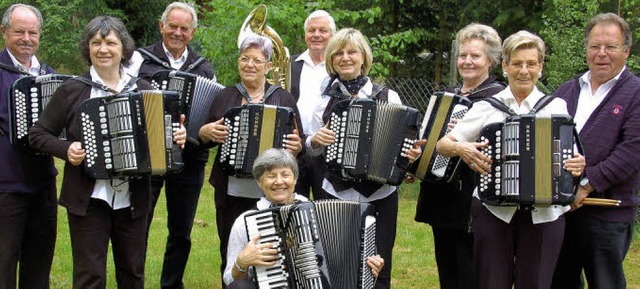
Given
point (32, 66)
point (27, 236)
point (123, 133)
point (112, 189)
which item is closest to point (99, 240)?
point (112, 189)

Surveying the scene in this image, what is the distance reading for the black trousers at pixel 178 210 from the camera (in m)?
6.10

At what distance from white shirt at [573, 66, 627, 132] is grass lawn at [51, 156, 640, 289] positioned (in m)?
2.51

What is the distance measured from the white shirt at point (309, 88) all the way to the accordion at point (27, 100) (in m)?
1.70

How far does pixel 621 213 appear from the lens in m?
4.76

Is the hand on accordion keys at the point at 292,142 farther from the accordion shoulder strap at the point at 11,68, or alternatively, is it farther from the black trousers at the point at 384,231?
the accordion shoulder strap at the point at 11,68

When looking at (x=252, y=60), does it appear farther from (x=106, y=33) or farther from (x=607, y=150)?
(x=607, y=150)

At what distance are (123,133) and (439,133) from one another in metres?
1.95

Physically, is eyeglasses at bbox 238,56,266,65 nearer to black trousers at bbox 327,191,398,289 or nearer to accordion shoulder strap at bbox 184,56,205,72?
accordion shoulder strap at bbox 184,56,205,72

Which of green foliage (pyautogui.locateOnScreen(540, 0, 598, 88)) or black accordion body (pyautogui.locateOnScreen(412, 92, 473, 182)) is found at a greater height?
green foliage (pyautogui.locateOnScreen(540, 0, 598, 88))

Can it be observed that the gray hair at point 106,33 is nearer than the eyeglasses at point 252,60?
Yes

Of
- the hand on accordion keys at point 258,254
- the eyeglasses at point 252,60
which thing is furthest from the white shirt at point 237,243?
the eyeglasses at point 252,60

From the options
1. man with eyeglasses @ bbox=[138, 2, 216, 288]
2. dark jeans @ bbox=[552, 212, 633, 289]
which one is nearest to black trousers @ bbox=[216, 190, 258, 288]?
man with eyeglasses @ bbox=[138, 2, 216, 288]

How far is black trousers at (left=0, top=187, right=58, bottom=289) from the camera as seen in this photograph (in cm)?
514

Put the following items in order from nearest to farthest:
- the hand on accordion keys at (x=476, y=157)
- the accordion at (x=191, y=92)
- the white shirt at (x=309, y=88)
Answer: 1. the hand on accordion keys at (x=476, y=157)
2. the accordion at (x=191, y=92)
3. the white shirt at (x=309, y=88)
